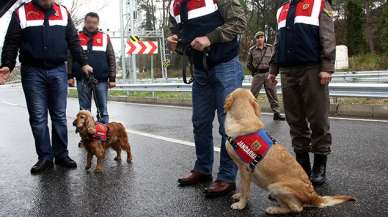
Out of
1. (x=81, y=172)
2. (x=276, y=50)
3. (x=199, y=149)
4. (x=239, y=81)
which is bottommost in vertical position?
(x=81, y=172)

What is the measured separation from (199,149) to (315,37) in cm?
163

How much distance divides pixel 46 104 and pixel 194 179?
7.49ft

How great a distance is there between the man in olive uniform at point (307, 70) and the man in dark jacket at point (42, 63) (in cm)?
273

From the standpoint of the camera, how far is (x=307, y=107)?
14.9ft

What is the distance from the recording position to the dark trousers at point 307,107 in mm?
4418

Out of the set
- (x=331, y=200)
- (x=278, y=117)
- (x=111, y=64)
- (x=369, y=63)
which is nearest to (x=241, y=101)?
(x=331, y=200)

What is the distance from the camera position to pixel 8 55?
543 centimetres

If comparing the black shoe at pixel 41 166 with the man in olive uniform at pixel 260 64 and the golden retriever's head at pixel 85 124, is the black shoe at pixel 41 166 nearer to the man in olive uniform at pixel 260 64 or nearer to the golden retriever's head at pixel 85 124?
the golden retriever's head at pixel 85 124

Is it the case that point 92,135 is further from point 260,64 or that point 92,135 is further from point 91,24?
point 260,64

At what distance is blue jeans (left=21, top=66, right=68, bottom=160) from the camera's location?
218 inches

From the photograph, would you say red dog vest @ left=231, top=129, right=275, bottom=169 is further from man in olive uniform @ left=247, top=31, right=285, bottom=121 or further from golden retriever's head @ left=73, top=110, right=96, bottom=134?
man in olive uniform @ left=247, top=31, right=285, bottom=121

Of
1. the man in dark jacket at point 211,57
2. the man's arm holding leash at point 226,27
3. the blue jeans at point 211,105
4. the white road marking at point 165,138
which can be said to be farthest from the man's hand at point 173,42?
the white road marking at point 165,138

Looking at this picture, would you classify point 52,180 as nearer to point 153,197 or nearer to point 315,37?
point 153,197

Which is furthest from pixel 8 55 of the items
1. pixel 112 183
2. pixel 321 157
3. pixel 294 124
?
pixel 321 157
